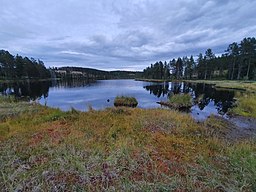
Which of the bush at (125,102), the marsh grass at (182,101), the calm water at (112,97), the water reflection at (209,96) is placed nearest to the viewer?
the calm water at (112,97)

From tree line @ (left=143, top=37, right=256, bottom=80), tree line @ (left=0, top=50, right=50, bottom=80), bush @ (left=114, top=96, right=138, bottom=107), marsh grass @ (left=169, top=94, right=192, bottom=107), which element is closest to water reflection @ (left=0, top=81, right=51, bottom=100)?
bush @ (left=114, top=96, right=138, bottom=107)

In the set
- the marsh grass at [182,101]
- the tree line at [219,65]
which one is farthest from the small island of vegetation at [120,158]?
the tree line at [219,65]

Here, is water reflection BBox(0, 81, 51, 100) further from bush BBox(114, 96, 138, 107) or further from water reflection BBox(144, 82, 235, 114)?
water reflection BBox(144, 82, 235, 114)

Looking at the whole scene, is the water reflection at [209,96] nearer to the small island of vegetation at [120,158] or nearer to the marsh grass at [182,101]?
the marsh grass at [182,101]

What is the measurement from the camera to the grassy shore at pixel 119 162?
3.74 metres

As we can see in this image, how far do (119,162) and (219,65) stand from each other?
7169 centimetres

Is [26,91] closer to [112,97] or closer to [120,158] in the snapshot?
[112,97]

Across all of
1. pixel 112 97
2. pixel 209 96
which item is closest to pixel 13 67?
pixel 112 97

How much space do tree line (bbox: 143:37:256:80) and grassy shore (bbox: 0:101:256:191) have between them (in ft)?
185

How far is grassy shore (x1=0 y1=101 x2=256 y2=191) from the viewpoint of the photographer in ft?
12.3

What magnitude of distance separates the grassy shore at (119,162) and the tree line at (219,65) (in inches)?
2215

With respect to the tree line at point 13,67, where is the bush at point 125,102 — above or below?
below

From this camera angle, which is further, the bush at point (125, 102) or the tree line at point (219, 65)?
the tree line at point (219, 65)

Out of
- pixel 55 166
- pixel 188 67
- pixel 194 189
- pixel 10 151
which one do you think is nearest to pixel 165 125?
pixel 194 189
